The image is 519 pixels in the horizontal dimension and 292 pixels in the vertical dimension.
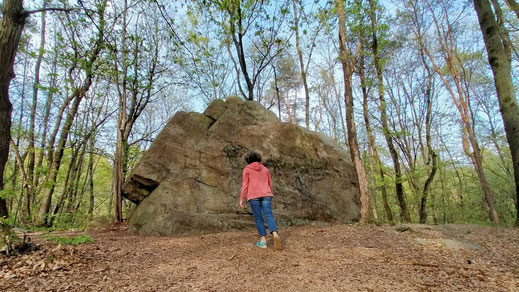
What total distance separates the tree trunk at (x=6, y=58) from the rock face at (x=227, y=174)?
8.92 ft

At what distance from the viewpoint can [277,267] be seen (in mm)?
3084

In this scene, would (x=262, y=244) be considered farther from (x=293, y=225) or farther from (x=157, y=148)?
(x=157, y=148)

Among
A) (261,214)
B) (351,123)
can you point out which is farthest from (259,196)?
(351,123)

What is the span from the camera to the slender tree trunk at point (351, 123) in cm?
589

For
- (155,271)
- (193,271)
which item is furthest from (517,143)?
(155,271)

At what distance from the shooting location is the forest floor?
8.11 ft

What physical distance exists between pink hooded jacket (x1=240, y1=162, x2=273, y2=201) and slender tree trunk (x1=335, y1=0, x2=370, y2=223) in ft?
9.45

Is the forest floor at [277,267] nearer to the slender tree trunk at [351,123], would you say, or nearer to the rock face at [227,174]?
the slender tree trunk at [351,123]

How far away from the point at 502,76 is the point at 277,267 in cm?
719

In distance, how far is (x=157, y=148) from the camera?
671 cm

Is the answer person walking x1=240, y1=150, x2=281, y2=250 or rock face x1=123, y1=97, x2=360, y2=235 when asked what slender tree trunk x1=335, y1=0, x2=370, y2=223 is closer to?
rock face x1=123, y1=97, x2=360, y2=235

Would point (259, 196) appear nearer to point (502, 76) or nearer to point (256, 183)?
point (256, 183)

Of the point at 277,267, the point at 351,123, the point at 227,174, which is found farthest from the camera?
the point at 227,174

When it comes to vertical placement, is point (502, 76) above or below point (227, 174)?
above
